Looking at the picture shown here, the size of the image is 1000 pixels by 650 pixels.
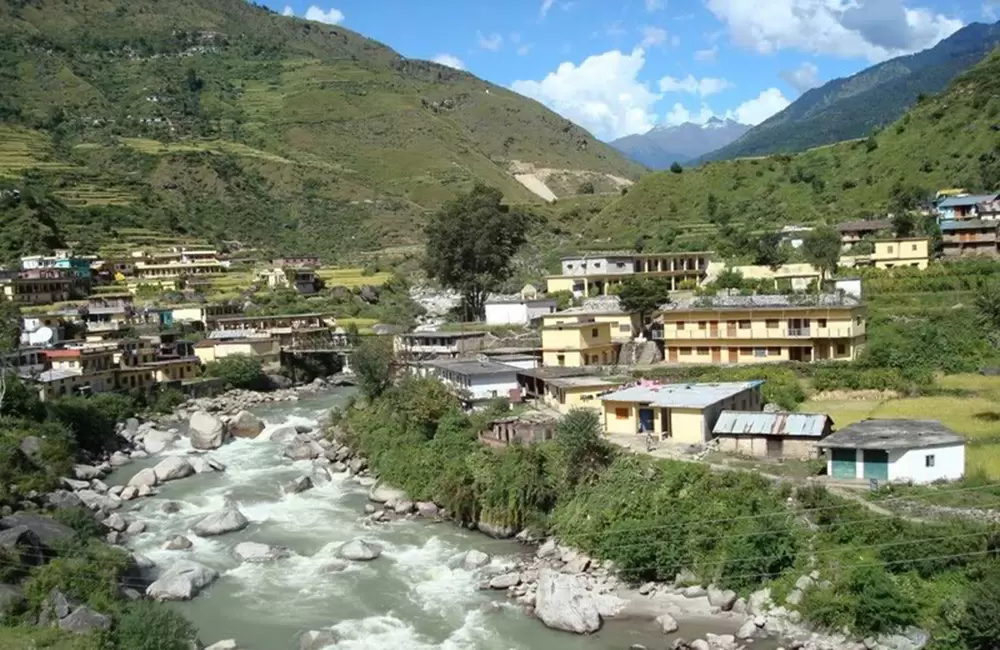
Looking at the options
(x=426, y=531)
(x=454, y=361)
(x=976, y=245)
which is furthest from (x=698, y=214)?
(x=426, y=531)

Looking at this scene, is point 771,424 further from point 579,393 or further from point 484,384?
point 484,384

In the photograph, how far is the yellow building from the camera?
39.0 m

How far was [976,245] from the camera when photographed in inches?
1924

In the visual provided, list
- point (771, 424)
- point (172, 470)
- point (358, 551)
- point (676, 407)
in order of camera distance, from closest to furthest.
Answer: point (358, 551), point (771, 424), point (676, 407), point (172, 470)

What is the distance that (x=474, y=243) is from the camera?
55125mm

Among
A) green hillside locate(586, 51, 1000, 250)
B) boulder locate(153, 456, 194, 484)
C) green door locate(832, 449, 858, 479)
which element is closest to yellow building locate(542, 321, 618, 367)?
boulder locate(153, 456, 194, 484)

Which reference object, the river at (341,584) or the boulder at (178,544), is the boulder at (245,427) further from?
the boulder at (178,544)

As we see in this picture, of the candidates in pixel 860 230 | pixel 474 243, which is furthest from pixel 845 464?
pixel 860 230

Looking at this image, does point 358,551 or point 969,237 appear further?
point 969,237

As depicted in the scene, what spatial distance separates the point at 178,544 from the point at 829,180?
212ft

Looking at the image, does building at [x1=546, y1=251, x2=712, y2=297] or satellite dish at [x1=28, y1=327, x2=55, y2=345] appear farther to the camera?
building at [x1=546, y1=251, x2=712, y2=297]

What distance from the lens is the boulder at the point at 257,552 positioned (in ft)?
83.7

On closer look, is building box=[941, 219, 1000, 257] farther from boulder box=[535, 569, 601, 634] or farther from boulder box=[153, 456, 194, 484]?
boulder box=[153, 456, 194, 484]

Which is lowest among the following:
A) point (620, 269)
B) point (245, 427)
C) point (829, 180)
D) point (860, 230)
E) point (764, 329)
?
point (245, 427)
